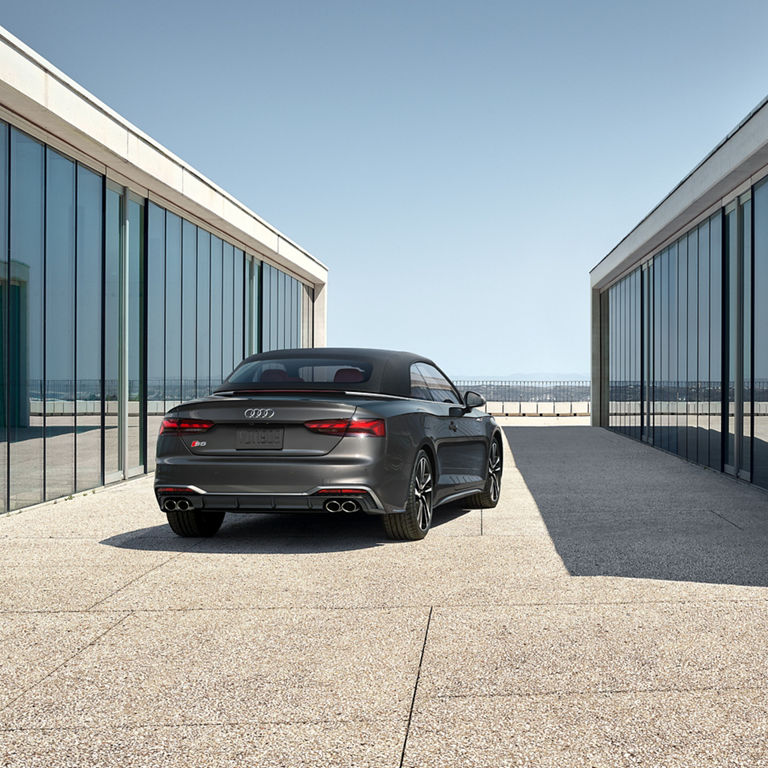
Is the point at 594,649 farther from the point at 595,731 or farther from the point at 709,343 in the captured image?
the point at 709,343

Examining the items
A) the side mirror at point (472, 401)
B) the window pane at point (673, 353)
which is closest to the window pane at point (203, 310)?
the side mirror at point (472, 401)

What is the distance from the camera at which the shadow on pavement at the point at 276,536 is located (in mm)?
7672

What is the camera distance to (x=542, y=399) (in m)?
47.3

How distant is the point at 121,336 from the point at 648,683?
10890mm

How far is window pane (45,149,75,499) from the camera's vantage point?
1097 cm

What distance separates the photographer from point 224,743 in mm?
3340

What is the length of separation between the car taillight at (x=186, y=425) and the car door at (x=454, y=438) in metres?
2.14

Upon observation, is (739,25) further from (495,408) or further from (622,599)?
(495,408)

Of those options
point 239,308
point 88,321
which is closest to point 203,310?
point 239,308

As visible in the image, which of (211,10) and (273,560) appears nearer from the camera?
(273,560)

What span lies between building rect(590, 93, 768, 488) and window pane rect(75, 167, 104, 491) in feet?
28.6

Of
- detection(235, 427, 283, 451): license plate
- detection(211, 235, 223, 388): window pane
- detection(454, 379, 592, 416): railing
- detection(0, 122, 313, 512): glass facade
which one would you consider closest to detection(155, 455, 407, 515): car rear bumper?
detection(235, 427, 283, 451): license plate

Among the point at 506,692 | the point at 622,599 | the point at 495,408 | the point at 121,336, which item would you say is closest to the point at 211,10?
the point at 121,336

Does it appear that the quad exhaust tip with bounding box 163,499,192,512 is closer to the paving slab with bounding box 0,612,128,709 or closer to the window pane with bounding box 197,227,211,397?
the paving slab with bounding box 0,612,128,709
